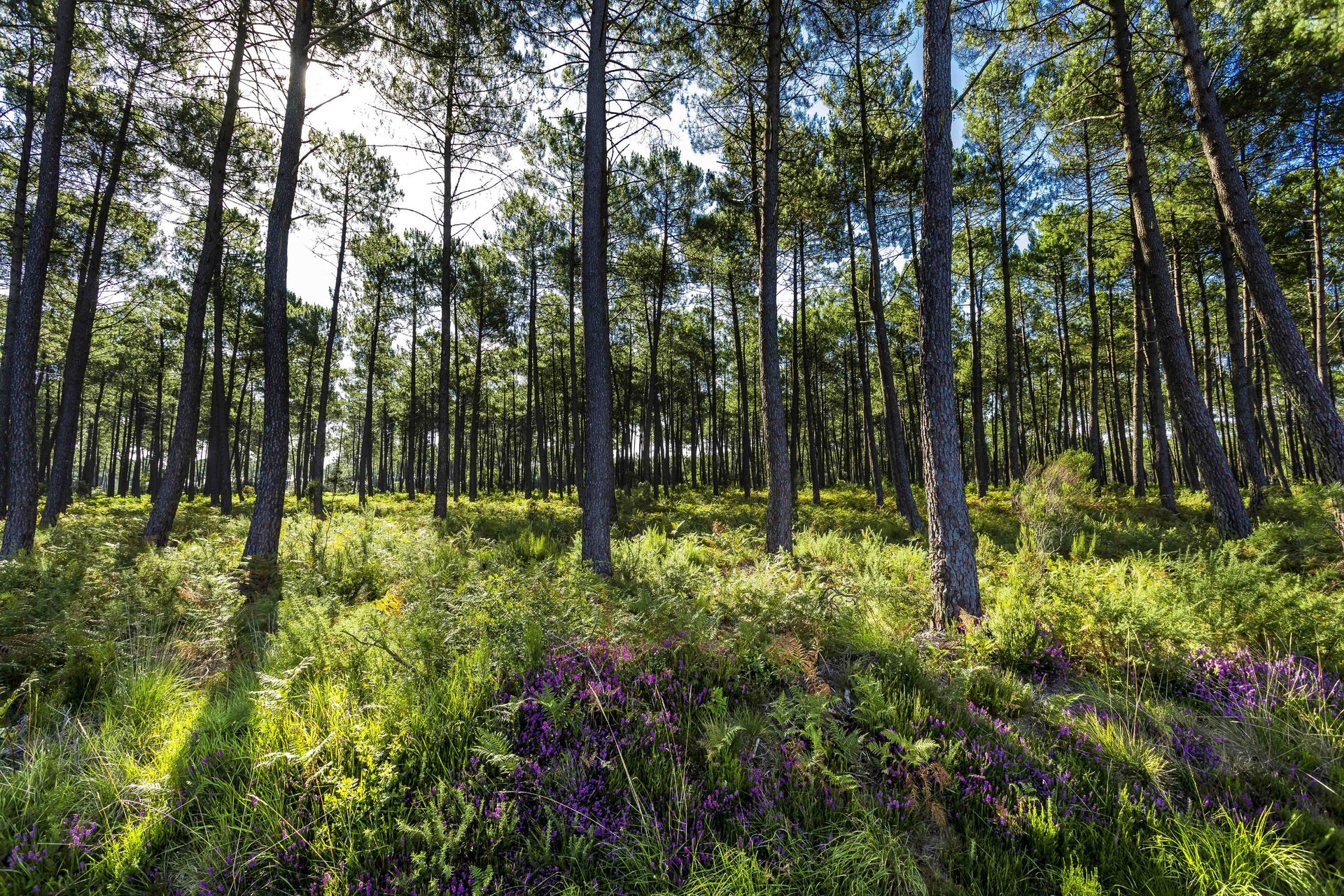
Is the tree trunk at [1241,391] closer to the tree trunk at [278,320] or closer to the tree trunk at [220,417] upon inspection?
the tree trunk at [278,320]

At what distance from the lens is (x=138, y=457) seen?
33438 millimetres

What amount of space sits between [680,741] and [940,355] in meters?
4.37

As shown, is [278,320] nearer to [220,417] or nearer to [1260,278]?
[220,417]

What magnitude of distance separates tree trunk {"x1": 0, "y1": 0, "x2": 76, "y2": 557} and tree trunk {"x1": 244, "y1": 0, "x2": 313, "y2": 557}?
150 inches

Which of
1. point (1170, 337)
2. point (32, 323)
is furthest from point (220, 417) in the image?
point (1170, 337)

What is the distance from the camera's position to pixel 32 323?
8.42 meters

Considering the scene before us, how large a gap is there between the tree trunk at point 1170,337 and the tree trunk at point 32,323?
18.4m

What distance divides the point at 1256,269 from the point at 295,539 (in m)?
16.9

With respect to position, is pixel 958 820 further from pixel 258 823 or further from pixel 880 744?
pixel 258 823

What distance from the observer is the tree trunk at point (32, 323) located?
8.17 metres

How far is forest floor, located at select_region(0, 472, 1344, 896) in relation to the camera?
7.25ft

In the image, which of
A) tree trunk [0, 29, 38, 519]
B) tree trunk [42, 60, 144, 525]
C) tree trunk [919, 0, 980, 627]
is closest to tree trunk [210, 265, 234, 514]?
tree trunk [0, 29, 38, 519]

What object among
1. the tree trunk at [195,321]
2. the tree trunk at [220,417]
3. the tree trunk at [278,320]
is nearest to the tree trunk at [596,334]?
the tree trunk at [278,320]

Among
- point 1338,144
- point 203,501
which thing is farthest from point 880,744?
point 203,501
